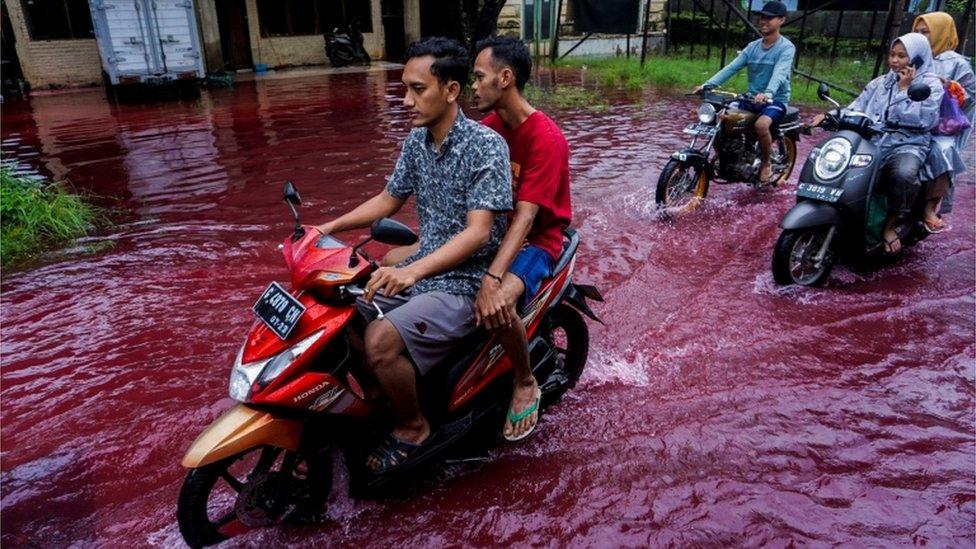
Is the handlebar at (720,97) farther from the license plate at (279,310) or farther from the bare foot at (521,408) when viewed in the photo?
the license plate at (279,310)

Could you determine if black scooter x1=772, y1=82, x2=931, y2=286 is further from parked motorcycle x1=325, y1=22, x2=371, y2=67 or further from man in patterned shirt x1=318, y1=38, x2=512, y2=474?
parked motorcycle x1=325, y1=22, x2=371, y2=67

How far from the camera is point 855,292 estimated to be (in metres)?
5.05

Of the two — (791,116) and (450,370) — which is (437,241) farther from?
(791,116)

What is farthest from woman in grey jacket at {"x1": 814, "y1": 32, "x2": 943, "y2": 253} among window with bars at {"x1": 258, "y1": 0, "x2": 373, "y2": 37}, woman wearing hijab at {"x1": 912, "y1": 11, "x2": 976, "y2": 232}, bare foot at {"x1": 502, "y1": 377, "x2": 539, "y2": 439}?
window with bars at {"x1": 258, "y1": 0, "x2": 373, "y2": 37}

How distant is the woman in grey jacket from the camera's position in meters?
4.94

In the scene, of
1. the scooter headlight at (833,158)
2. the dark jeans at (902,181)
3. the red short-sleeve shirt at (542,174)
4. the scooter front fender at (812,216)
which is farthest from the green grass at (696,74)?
the red short-sleeve shirt at (542,174)

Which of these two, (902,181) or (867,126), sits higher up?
(867,126)

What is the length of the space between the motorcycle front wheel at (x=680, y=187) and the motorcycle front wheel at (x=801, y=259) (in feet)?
5.43

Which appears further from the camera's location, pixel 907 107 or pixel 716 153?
pixel 716 153

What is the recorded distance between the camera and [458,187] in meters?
2.74

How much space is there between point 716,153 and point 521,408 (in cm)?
502

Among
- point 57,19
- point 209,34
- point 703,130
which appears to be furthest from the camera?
point 209,34

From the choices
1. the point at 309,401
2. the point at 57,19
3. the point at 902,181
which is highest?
the point at 57,19

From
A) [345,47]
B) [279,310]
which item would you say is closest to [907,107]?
[279,310]
